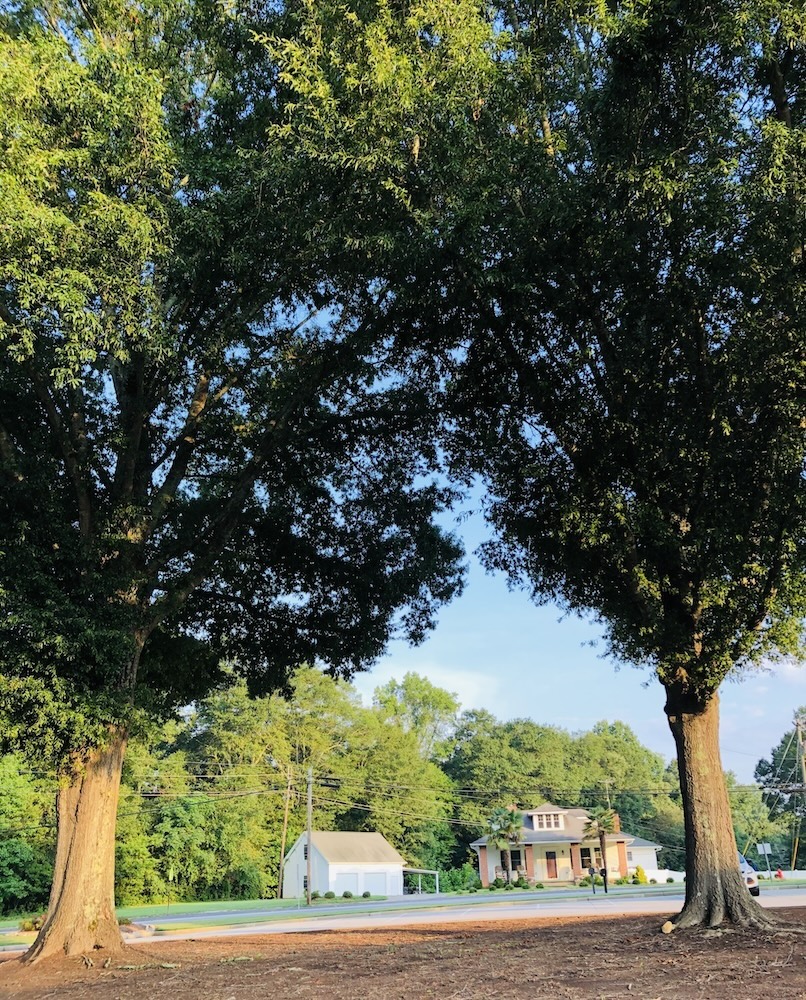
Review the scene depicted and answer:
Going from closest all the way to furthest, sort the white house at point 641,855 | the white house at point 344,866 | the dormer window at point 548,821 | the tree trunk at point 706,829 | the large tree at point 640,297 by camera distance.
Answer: the large tree at point 640,297 → the tree trunk at point 706,829 → the white house at point 344,866 → the dormer window at point 548,821 → the white house at point 641,855

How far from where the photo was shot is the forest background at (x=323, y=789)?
140 ft

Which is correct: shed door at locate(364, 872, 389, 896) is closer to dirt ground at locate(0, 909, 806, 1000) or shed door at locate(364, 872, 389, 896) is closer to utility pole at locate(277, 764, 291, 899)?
utility pole at locate(277, 764, 291, 899)

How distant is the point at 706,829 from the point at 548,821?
52.7 meters

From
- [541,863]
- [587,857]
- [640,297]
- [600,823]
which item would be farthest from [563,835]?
[640,297]

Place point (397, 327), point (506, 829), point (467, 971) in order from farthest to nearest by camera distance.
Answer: point (506, 829), point (397, 327), point (467, 971)

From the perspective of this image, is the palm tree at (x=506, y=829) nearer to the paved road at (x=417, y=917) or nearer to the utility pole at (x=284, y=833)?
the utility pole at (x=284, y=833)

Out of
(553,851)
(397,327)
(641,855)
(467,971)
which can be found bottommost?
(641,855)

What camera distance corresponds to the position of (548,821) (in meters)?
58.2

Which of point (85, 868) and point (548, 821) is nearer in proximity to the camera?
point (85, 868)

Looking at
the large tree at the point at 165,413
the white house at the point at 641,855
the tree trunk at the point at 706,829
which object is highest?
the large tree at the point at 165,413

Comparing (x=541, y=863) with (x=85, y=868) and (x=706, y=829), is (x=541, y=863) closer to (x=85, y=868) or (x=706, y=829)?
(x=706, y=829)

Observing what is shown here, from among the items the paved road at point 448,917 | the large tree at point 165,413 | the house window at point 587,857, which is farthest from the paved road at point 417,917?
the house window at point 587,857

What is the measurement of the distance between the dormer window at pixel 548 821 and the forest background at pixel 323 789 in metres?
6.55

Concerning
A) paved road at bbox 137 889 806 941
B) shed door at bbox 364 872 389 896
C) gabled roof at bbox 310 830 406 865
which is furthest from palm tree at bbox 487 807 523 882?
paved road at bbox 137 889 806 941
